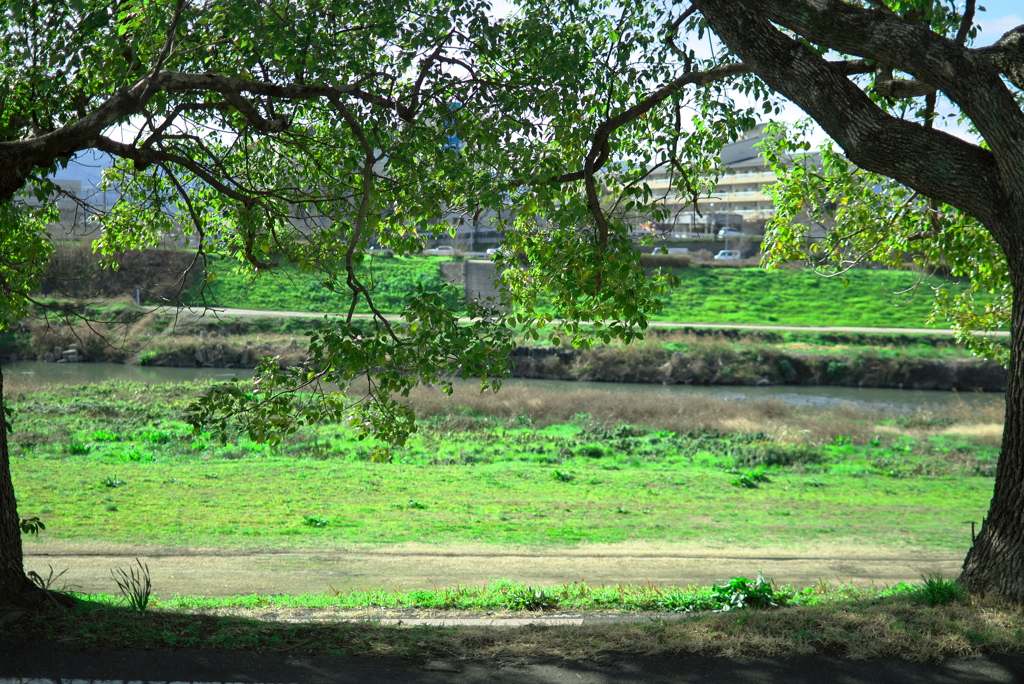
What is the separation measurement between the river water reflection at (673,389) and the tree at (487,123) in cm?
2341

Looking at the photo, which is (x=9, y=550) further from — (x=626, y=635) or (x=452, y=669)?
(x=626, y=635)

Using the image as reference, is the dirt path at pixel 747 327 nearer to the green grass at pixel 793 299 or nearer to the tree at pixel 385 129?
the green grass at pixel 793 299

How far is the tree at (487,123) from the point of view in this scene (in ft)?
20.1

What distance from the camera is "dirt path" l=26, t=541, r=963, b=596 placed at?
382 inches

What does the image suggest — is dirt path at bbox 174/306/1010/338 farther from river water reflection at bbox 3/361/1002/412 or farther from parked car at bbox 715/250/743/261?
parked car at bbox 715/250/743/261

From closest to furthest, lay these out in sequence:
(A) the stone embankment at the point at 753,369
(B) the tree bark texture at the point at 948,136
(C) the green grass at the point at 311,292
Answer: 1. (B) the tree bark texture at the point at 948,136
2. (A) the stone embankment at the point at 753,369
3. (C) the green grass at the point at 311,292

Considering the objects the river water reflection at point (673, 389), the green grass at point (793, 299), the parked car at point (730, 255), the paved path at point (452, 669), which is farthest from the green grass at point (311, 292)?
the paved path at point (452, 669)

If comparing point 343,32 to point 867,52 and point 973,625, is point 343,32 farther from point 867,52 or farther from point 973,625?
point 973,625

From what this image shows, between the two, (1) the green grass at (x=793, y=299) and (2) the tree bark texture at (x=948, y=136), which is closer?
(2) the tree bark texture at (x=948, y=136)

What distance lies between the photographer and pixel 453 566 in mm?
10680

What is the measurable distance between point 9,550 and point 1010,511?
7647mm

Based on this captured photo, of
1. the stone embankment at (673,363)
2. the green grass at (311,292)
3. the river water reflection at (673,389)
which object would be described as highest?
the green grass at (311,292)

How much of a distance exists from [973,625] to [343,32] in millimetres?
7561

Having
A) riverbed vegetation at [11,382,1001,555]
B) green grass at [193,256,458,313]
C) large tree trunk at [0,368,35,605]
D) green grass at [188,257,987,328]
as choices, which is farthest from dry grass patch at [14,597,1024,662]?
green grass at [193,256,458,313]
